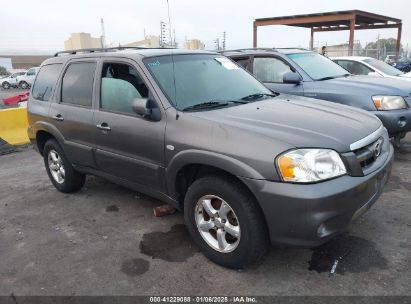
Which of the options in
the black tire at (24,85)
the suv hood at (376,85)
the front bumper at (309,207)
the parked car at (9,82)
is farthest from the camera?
the parked car at (9,82)

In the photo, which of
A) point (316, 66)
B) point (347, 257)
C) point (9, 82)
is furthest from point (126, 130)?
point (9, 82)

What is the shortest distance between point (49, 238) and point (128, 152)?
47.9 inches

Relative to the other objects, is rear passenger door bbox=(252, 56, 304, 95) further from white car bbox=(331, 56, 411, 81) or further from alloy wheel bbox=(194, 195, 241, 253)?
white car bbox=(331, 56, 411, 81)

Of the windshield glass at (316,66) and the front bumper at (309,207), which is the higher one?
the windshield glass at (316,66)

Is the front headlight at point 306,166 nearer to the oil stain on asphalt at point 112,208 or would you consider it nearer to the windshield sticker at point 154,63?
the windshield sticker at point 154,63

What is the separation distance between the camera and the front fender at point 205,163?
2777mm

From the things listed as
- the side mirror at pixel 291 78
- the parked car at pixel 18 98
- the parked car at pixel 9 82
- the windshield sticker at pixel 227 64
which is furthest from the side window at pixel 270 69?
the parked car at pixel 9 82

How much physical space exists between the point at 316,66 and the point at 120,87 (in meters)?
4.05

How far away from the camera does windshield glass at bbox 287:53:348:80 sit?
6.46m

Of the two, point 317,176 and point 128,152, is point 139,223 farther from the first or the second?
point 317,176

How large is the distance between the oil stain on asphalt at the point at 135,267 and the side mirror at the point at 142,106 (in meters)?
1.30

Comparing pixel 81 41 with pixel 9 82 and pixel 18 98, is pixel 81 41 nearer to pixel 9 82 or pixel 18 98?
pixel 9 82

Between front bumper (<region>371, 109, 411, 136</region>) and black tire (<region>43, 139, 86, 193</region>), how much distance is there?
4.18 m

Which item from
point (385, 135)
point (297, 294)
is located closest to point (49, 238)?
point (297, 294)
